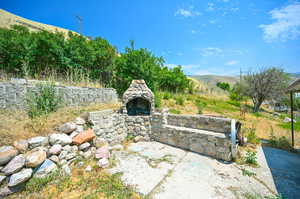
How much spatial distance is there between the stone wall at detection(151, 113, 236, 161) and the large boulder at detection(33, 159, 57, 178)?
348 centimetres

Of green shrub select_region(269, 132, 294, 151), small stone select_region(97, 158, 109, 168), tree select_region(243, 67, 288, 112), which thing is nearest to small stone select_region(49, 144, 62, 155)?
small stone select_region(97, 158, 109, 168)

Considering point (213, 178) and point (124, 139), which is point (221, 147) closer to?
point (213, 178)

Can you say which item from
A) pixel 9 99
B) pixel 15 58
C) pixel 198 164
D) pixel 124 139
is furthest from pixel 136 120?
pixel 15 58

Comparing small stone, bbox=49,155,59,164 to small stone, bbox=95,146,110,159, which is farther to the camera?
small stone, bbox=95,146,110,159

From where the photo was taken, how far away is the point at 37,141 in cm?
280

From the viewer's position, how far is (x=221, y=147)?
348cm

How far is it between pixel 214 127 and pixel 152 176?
9.88 feet

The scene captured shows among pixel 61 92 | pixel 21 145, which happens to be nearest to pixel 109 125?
pixel 21 145

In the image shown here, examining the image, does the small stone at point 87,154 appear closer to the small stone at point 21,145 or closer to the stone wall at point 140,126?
the small stone at point 21,145

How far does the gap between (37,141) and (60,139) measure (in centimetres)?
46

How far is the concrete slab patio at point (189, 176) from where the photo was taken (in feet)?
7.63

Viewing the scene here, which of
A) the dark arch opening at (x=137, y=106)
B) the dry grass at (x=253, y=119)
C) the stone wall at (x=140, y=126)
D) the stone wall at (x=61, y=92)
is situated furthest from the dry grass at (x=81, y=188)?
the dry grass at (x=253, y=119)

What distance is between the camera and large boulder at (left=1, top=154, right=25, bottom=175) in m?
2.27

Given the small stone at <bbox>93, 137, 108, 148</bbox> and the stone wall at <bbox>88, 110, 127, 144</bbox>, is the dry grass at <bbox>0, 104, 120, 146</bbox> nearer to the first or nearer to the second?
the stone wall at <bbox>88, 110, 127, 144</bbox>
